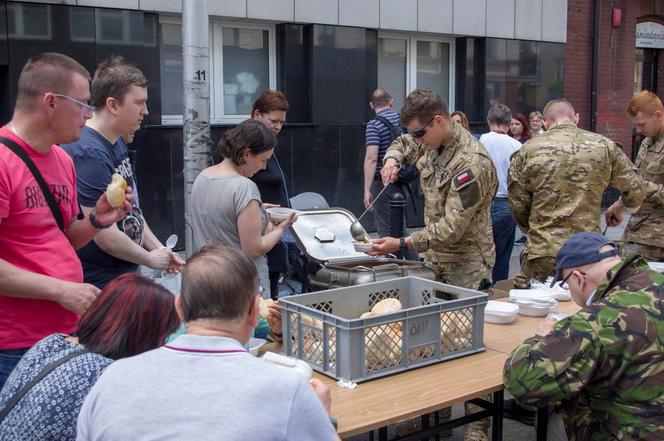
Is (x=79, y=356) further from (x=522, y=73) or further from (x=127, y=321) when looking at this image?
(x=522, y=73)

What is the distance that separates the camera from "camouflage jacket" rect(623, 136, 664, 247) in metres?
5.65

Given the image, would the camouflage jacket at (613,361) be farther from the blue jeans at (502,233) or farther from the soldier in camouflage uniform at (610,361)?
the blue jeans at (502,233)

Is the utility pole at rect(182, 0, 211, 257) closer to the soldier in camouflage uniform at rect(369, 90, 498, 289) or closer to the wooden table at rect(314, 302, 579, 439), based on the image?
the soldier in camouflage uniform at rect(369, 90, 498, 289)

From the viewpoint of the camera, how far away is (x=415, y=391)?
2.81m

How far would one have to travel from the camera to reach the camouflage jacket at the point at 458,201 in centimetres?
421

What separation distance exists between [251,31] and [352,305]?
22.2 ft

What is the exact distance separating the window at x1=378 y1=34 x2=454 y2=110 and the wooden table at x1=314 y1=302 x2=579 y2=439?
320 inches

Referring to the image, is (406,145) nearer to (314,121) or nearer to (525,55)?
(314,121)

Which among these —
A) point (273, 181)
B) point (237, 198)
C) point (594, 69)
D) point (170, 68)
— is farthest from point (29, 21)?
point (594, 69)

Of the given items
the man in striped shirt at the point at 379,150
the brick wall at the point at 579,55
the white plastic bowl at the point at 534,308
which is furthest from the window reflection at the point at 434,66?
the white plastic bowl at the point at 534,308

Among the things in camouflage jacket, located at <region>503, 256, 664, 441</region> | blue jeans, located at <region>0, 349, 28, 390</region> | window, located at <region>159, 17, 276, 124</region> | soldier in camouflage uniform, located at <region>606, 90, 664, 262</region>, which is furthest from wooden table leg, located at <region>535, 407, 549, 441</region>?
window, located at <region>159, 17, 276, 124</region>

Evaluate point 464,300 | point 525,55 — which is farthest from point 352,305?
point 525,55

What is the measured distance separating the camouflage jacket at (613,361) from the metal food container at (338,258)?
1606mm

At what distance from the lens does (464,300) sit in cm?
310
